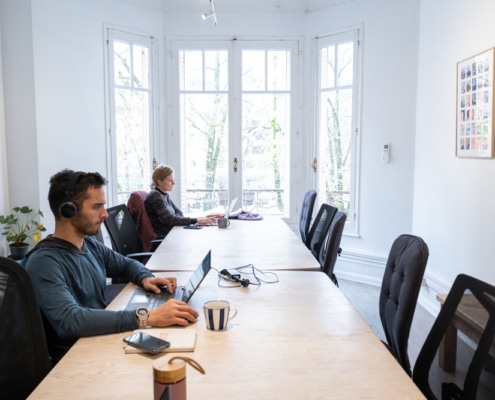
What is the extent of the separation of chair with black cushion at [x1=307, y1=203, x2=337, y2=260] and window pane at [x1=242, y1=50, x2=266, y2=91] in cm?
232

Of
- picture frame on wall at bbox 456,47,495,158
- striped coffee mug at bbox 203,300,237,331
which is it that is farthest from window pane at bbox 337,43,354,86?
striped coffee mug at bbox 203,300,237,331

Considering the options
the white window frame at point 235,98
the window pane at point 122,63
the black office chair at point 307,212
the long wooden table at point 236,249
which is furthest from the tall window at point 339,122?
the window pane at point 122,63

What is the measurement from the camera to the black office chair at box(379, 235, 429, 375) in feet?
5.43

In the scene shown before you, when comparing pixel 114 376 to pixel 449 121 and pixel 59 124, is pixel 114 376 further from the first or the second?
pixel 59 124

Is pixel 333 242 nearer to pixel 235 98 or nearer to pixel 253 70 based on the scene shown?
pixel 235 98

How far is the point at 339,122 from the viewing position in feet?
16.4

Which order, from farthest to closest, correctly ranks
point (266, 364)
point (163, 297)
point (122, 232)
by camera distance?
1. point (122, 232)
2. point (163, 297)
3. point (266, 364)

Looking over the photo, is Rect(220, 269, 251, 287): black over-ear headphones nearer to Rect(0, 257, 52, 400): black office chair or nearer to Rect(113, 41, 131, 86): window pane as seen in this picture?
Rect(0, 257, 52, 400): black office chair

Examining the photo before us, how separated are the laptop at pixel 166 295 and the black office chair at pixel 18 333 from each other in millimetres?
424

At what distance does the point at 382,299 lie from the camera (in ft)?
6.43

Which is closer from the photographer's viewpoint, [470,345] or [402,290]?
[470,345]

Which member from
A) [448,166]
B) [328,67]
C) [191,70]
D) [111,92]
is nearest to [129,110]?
[111,92]

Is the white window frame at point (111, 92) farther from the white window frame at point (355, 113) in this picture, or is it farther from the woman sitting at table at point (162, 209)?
the white window frame at point (355, 113)

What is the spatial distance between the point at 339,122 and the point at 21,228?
3341 mm
